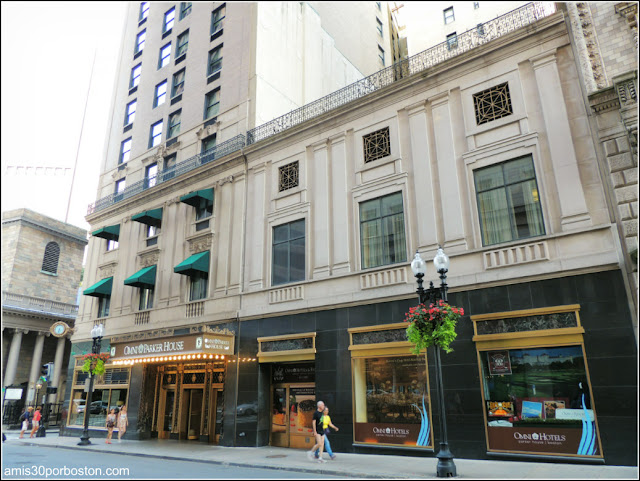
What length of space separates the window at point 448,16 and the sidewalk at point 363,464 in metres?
34.0

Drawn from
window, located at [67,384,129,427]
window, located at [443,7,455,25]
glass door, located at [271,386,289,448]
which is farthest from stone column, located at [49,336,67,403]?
window, located at [443,7,455,25]

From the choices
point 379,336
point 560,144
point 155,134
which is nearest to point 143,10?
point 155,134

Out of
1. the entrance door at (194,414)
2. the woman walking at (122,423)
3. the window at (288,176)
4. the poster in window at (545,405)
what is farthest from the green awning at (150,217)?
the poster in window at (545,405)

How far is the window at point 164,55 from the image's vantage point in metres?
32.1

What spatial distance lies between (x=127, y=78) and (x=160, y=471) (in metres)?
29.9

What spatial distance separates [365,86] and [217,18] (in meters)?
15.3

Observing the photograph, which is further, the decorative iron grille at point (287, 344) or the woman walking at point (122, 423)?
the woman walking at point (122, 423)

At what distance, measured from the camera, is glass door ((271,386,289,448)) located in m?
18.8

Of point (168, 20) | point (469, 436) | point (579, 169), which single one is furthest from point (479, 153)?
point (168, 20)

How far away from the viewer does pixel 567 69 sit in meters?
14.6

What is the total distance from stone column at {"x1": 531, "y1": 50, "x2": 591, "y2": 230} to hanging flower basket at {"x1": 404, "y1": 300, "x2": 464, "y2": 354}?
481 centimetres

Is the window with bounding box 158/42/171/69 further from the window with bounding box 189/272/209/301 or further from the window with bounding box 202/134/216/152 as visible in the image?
the window with bounding box 189/272/209/301

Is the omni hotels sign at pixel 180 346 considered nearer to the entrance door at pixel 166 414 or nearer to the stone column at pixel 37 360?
the entrance door at pixel 166 414

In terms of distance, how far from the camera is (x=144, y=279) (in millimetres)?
24203
